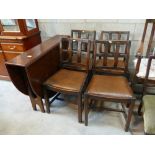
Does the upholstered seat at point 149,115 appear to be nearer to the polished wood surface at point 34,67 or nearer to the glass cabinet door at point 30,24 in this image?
the polished wood surface at point 34,67

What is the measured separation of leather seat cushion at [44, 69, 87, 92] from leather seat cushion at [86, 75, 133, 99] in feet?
0.47

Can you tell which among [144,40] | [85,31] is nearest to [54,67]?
[85,31]

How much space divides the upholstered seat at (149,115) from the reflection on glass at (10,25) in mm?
1997

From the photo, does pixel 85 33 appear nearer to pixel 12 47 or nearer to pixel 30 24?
pixel 30 24

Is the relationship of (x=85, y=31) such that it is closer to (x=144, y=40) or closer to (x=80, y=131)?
(x=144, y=40)

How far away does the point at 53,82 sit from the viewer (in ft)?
6.21

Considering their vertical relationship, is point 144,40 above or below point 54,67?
above

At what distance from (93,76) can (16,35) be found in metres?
1.33

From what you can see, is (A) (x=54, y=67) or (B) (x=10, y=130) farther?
(A) (x=54, y=67)

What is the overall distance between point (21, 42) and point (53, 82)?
0.90 meters

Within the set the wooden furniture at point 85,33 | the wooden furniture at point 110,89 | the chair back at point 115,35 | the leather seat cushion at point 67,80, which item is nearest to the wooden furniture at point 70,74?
the leather seat cushion at point 67,80

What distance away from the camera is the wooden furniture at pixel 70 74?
5.91ft

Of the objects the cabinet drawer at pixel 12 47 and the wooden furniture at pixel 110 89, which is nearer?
the wooden furniture at pixel 110 89

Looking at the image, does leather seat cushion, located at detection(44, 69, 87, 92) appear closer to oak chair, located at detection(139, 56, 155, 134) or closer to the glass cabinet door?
oak chair, located at detection(139, 56, 155, 134)
